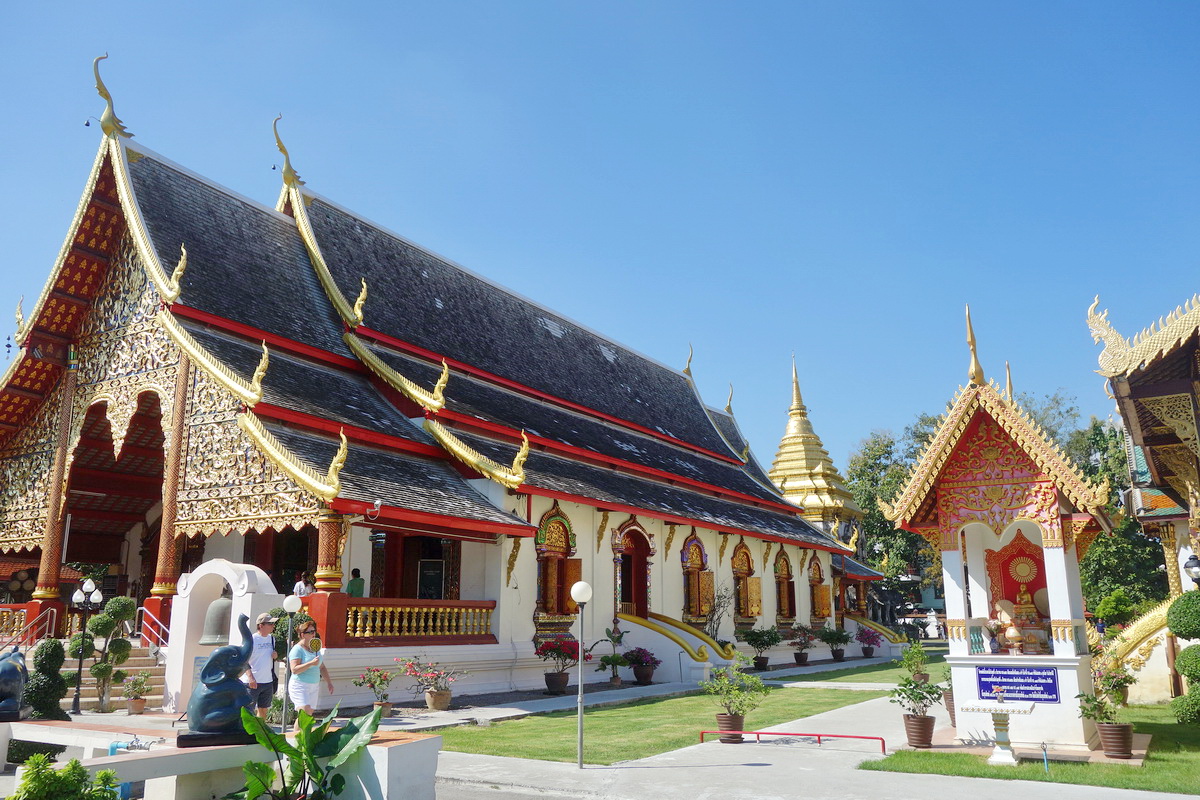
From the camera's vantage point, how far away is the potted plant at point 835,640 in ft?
82.8

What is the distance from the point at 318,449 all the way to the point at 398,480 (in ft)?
4.01

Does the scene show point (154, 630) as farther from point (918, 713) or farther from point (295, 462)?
point (918, 713)

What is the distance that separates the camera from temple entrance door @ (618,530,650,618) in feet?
63.5

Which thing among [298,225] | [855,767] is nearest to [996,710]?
[855,767]

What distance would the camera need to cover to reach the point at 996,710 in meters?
9.05

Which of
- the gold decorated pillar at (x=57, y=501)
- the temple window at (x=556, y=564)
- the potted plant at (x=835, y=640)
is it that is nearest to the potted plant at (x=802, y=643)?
the potted plant at (x=835, y=640)

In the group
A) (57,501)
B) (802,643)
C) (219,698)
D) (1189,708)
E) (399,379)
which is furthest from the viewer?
(802,643)

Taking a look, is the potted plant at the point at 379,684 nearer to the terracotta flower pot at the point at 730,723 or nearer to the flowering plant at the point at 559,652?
the flowering plant at the point at 559,652

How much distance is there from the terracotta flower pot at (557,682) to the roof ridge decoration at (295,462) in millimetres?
4815

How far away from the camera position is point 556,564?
664 inches

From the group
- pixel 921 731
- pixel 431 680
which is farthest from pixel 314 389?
pixel 921 731

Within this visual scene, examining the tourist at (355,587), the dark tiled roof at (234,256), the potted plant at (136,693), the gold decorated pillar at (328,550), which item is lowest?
the potted plant at (136,693)

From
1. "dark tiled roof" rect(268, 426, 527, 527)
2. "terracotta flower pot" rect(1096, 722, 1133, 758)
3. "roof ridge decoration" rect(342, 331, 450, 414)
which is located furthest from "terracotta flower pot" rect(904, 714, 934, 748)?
"roof ridge decoration" rect(342, 331, 450, 414)

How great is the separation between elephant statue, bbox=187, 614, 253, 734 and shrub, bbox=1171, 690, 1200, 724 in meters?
9.35
